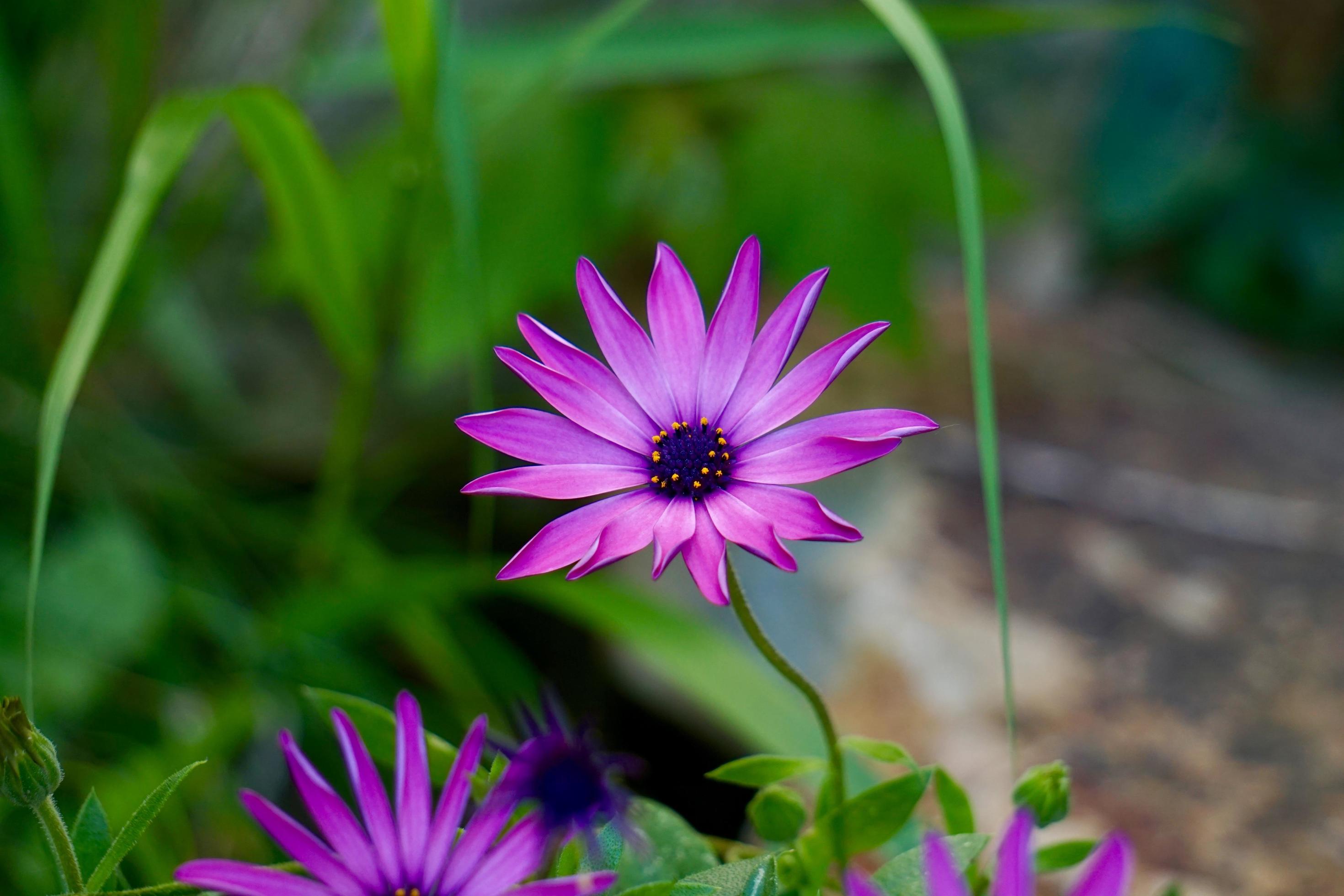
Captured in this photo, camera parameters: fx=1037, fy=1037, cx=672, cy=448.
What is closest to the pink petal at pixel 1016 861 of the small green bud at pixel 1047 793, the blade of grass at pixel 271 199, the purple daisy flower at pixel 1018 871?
the purple daisy flower at pixel 1018 871

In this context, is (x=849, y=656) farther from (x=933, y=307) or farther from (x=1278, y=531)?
(x=933, y=307)

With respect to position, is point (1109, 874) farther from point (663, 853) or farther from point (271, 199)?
point (271, 199)

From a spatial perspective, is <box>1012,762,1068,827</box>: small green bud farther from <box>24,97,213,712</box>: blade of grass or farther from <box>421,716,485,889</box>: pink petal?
<box>24,97,213,712</box>: blade of grass

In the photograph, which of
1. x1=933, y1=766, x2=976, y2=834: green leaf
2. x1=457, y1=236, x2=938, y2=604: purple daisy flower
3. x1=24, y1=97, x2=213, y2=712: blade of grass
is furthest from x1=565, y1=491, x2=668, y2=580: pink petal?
x1=24, y1=97, x2=213, y2=712: blade of grass

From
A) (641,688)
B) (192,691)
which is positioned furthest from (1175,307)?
(192,691)

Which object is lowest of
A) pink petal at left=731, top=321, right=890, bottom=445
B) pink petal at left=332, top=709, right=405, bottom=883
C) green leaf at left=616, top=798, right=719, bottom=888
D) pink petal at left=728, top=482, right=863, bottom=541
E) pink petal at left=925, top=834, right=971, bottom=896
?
pink petal at left=332, top=709, right=405, bottom=883

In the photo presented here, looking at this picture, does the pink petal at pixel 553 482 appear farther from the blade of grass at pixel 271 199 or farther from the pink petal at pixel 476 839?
the blade of grass at pixel 271 199

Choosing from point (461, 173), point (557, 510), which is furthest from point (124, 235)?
point (557, 510)
